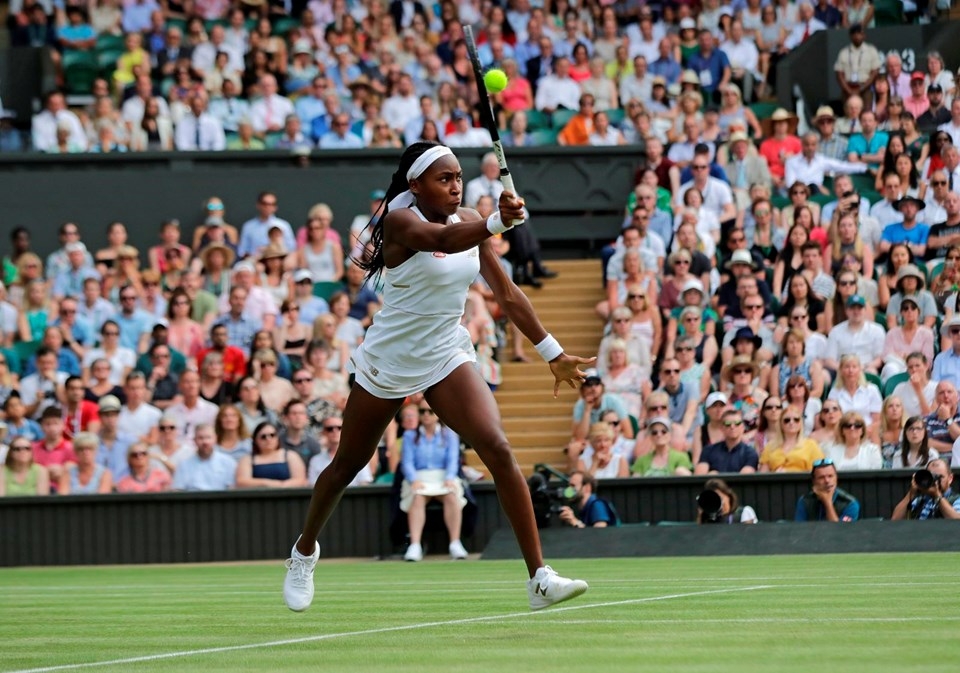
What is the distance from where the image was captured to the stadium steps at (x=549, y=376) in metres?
17.2


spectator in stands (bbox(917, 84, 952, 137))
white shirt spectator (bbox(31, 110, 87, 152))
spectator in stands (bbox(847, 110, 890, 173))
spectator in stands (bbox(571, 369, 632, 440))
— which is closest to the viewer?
spectator in stands (bbox(571, 369, 632, 440))

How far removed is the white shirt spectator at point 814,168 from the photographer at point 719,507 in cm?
607

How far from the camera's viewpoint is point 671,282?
1725 centimetres

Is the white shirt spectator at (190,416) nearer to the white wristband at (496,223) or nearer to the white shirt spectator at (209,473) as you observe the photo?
the white shirt spectator at (209,473)

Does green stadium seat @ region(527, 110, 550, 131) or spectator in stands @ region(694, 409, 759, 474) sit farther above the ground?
green stadium seat @ region(527, 110, 550, 131)

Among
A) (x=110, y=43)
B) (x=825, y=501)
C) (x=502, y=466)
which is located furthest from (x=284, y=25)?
(x=502, y=466)

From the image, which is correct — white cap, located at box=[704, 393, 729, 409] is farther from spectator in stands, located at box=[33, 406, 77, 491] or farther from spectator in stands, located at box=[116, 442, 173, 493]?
spectator in stands, located at box=[33, 406, 77, 491]

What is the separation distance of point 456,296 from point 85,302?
1182cm

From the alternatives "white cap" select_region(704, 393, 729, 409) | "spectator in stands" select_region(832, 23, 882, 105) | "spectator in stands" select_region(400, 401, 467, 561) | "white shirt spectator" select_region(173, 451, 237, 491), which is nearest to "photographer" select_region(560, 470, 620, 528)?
"spectator in stands" select_region(400, 401, 467, 561)

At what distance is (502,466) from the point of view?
23.1 feet

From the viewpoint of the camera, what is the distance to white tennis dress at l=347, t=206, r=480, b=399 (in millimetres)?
7273

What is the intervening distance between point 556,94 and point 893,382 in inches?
298

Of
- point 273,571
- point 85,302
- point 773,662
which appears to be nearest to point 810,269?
point 273,571

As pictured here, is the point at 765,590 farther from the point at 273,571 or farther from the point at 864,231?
the point at 864,231
